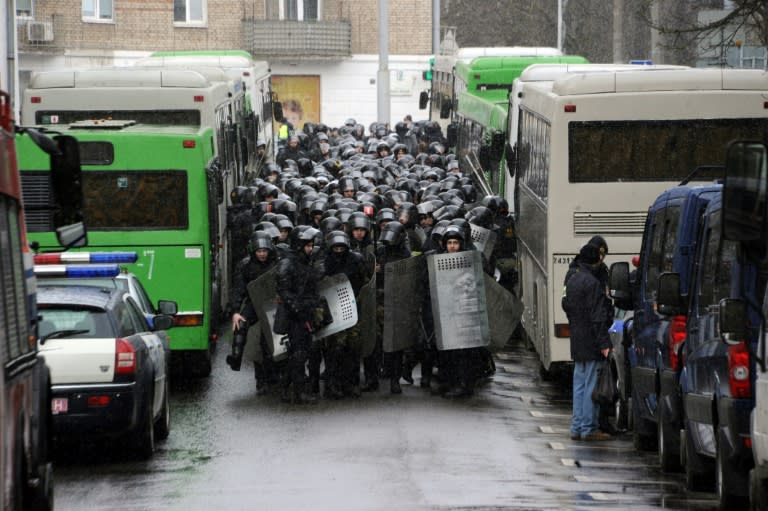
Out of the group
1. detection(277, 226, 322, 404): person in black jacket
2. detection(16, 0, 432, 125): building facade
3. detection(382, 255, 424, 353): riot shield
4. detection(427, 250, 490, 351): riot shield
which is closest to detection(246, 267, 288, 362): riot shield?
detection(277, 226, 322, 404): person in black jacket

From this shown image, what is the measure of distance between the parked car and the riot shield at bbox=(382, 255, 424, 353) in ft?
15.6

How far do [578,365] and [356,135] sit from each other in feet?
87.6

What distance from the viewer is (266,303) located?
17.0m

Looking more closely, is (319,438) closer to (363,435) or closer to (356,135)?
(363,435)

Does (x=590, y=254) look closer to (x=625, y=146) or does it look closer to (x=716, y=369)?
(x=625, y=146)

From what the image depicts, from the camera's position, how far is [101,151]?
17.6 metres

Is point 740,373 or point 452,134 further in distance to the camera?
point 452,134

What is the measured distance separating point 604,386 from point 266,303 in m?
4.32

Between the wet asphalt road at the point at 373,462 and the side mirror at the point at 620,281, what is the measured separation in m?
1.27

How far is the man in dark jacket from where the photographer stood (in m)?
14.1

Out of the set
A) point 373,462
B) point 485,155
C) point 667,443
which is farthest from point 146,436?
point 485,155

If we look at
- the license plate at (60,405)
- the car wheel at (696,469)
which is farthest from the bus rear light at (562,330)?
the license plate at (60,405)

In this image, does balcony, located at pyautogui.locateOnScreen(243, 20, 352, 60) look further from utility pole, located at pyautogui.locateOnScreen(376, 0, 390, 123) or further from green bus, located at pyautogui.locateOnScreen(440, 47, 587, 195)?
green bus, located at pyautogui.locateOnScreen(440, 47, 587, 195)

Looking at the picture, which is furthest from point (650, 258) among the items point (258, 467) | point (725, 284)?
point (258, 467)
